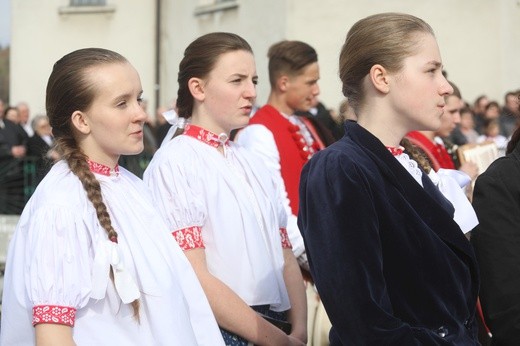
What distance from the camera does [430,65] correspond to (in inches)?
140

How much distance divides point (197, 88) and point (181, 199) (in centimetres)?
57

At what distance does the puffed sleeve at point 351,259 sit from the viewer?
3232mm

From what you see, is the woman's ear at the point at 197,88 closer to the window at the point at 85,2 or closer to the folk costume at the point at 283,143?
the folk costume at the point at 283,143

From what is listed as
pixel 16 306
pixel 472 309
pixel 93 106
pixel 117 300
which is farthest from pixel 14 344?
pixel 472 309

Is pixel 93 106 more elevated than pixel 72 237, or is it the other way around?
pixel 93 106

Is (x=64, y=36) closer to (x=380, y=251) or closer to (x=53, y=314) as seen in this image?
(x=53, y=314)

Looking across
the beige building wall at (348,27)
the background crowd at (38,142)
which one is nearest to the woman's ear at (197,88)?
the background crowd at (38,142)

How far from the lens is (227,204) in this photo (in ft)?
14.7

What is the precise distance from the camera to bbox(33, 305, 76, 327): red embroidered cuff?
11.4ft

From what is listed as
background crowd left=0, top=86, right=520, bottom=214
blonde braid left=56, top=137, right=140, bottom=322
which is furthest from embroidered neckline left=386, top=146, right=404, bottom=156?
background crowd left=0, top=86, right=520, bottom=214

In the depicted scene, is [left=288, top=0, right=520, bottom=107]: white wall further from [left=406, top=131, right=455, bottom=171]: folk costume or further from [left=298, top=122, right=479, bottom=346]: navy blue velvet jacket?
[left=298, top=122, right=479, bottom=346]: navy blue velvet jacket

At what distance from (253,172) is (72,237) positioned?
4.38 feet

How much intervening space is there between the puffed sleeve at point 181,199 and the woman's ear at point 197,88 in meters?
0.35

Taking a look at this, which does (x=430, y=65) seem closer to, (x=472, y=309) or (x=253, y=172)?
(x=472, y=309)
